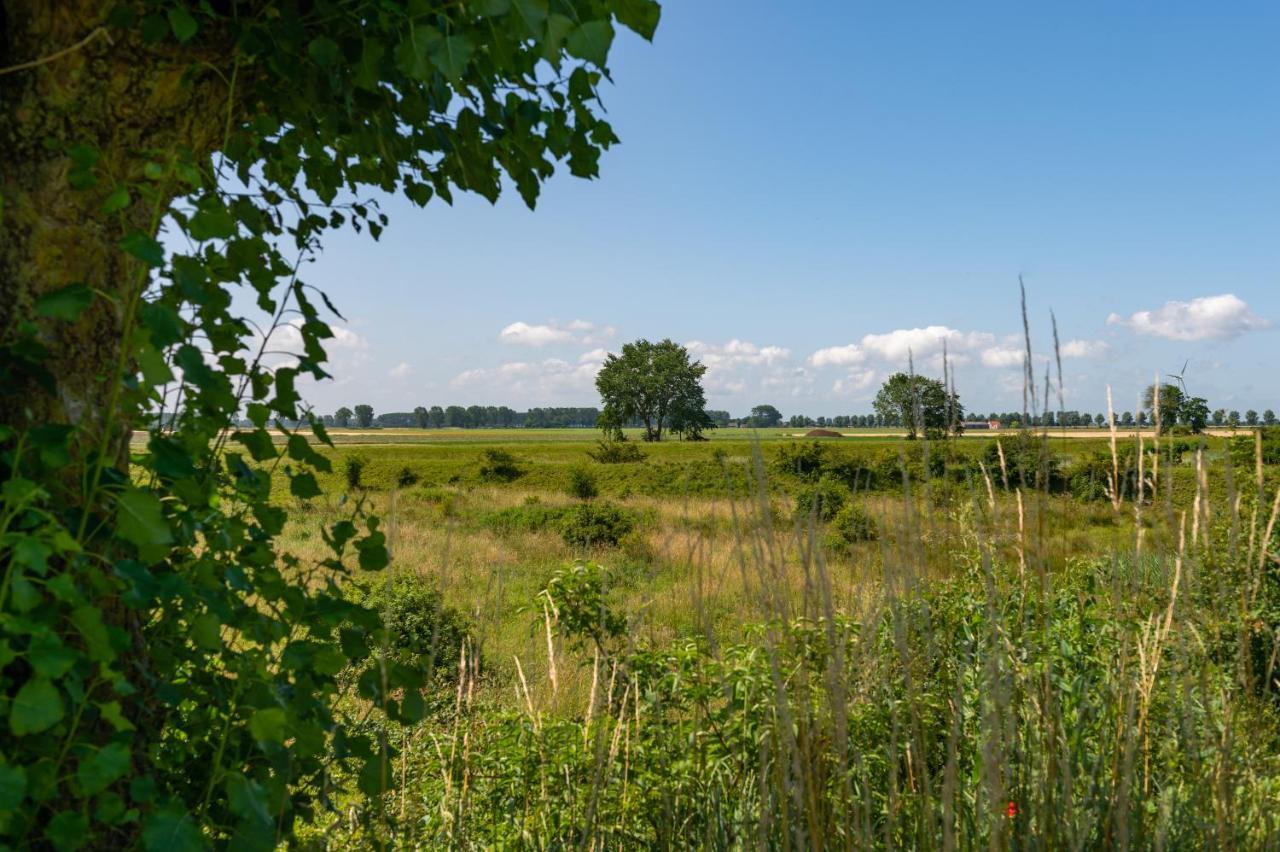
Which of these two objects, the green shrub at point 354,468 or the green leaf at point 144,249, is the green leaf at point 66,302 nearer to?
the green leaf at point 144,249

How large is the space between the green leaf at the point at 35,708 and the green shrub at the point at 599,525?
16532mm

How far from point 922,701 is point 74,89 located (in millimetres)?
2882

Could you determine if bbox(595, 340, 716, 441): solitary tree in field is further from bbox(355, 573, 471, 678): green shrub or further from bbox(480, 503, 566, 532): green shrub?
bbox(355, 573, 471, 678): green shrub

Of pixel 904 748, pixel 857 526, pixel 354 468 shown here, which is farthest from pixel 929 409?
pixel 354 468

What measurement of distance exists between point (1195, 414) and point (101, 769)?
3124mm

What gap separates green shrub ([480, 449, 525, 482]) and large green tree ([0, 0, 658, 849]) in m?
30.3

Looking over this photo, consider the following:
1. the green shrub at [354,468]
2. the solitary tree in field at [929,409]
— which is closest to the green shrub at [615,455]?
the green shrub at [354,468]

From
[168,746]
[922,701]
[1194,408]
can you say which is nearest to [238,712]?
[168,746]

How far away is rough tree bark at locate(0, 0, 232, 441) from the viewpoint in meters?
1.83

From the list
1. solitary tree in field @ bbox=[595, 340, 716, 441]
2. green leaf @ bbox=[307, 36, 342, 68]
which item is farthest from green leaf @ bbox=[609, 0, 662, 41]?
solitary tree in field @ bbox=[595, 340, 716, 441]

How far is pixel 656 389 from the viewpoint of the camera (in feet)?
278

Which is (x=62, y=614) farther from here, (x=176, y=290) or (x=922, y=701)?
(x=922, y=701)

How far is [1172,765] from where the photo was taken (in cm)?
208

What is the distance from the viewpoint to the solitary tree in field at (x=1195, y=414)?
280cm
